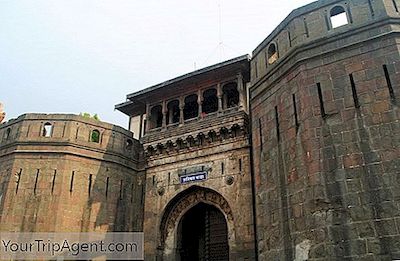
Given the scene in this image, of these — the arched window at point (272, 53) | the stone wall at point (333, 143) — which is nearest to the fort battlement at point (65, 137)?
the stone wall at point (333, 143)

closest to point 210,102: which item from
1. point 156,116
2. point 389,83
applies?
point 156,116

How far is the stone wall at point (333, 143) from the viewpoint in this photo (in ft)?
27.1

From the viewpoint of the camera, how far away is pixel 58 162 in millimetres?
14883

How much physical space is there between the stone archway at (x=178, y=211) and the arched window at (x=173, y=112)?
3628mm

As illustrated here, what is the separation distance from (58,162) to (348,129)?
1074 cm

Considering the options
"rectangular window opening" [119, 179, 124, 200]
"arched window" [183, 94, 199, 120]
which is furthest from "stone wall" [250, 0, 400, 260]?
"rectangular window opening" [119, 179, 124, 200]

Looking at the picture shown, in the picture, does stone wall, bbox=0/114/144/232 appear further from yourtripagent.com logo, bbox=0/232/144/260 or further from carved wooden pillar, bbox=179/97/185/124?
carved wooden pillar, bbox=179/97/185/124

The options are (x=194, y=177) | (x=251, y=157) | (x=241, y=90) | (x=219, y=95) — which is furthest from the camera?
(x=219, y=95)

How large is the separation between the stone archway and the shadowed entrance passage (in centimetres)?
18

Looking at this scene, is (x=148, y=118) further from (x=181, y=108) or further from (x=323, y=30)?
(x=323, y=30)

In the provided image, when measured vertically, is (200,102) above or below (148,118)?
above

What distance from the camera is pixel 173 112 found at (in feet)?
58.6

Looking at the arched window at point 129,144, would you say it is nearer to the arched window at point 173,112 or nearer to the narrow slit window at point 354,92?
the arched window at point 173,112

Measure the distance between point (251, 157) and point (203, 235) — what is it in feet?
13.0
